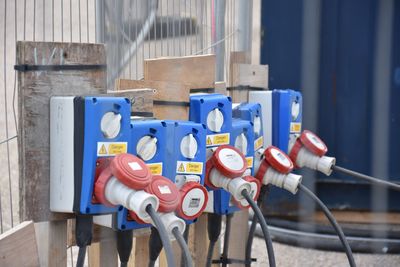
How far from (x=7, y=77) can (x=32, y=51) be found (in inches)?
27.9

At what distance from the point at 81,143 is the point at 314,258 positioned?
121 inches

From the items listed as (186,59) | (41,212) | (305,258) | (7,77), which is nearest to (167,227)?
(41,212)

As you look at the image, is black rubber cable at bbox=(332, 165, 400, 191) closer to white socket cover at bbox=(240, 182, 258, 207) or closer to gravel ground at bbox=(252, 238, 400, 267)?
white socket cover at bbox=(240, 182, 258, 207)

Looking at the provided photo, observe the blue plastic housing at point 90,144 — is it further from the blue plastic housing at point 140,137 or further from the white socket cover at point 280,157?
the white socket cover at point 280,157

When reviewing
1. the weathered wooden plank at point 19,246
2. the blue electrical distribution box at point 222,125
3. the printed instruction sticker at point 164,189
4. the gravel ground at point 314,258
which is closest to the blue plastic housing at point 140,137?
the printed instruction sticker at point 164,189

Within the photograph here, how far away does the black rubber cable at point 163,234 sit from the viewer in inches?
65.7

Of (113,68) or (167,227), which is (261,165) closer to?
(113,68)

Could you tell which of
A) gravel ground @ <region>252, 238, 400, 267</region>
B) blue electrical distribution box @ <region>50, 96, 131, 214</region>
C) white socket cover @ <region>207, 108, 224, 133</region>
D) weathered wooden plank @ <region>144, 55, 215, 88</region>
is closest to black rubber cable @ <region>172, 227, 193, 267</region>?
blue electrical distribution box @ <region>50, 96, 131, 214</region>

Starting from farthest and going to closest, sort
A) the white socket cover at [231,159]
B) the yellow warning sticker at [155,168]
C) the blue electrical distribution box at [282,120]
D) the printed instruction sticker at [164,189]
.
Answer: the blue electrical distribution box at [282,120]
the white socket cover at [231,159]
the yellow warning sticker at [155,168]
the printed instruction sticker at [164,189]

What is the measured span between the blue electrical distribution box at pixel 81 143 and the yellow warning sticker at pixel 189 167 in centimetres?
25

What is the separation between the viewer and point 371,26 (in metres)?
4.82

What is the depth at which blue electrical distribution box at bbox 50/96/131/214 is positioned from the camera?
1736mm

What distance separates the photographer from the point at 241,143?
236cm

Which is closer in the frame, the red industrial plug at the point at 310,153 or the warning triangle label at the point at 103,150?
the warning triangle label at the point at 103,150
